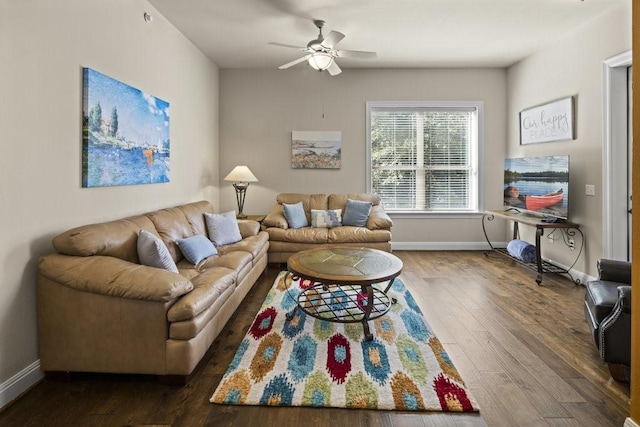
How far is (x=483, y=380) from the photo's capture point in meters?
2.12

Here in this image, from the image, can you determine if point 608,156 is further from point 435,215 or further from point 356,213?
point 356,213

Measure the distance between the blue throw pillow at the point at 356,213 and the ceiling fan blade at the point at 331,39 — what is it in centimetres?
223

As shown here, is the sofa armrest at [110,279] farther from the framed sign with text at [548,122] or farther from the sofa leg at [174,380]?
the framed sign with text at [548,122]

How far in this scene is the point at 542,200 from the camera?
4.34 metres

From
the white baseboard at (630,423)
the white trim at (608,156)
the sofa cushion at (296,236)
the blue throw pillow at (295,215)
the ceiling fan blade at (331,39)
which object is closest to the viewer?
the white baseboard at (630,423)

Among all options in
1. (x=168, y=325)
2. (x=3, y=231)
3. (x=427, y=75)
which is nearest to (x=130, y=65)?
(x=3, y=231)

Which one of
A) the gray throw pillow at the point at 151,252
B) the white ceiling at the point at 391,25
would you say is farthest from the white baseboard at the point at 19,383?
the white ceiling at the point at 391,25

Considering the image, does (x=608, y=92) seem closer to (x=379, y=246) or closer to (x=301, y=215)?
(x=379, y=246)

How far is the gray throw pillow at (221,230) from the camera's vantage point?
391cm

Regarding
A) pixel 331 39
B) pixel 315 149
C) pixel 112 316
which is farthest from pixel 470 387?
pixel 315 149

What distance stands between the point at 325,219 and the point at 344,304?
199 cm

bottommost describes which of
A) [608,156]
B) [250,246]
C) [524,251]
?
[524,251]

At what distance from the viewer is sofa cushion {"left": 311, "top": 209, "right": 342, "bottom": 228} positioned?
5020 millimetres

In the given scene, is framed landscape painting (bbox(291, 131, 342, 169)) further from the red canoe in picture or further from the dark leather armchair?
the dark leather armchair
